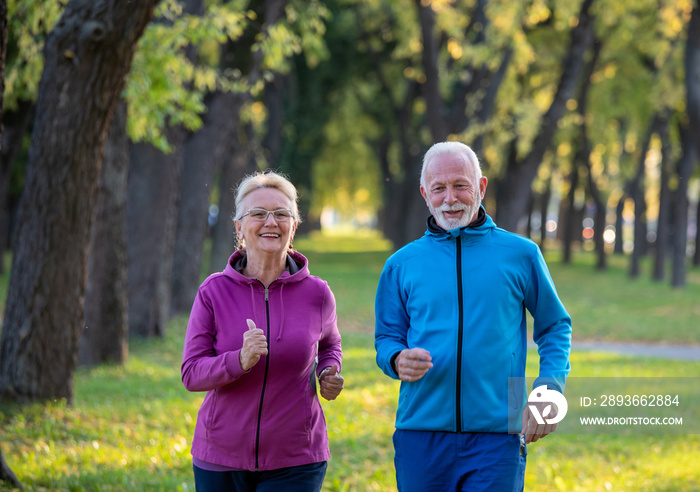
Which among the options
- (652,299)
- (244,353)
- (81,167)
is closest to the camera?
(244,353)

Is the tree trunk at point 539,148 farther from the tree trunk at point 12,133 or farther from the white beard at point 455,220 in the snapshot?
the white beard at point 455,220

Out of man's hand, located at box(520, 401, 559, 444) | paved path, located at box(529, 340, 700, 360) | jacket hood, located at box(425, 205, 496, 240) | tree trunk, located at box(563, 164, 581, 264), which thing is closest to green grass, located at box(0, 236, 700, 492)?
paved path, located at box(529, 340, 700, 360)

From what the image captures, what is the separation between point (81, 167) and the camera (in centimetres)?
711

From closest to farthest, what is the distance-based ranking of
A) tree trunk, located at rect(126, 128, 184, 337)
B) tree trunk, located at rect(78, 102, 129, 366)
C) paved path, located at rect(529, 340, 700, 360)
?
tree trunk, located at rect(78, 102, 129, 366)
tree trunk, located at rect(126, 128, 184, 337)
paved path, located at rect(529, 340, 700, 360)

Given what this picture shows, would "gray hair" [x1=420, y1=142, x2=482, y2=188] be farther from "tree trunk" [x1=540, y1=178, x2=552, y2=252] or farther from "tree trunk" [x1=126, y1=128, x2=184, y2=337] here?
"tree trunk" [x1=540, y1=178, x2=552, y2=252]

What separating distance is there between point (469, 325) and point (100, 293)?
8.11 meters

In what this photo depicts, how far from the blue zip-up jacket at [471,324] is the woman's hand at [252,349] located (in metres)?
0.55

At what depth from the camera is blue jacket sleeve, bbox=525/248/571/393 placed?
3.38 metres

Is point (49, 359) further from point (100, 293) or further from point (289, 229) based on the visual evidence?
point (289, 229)

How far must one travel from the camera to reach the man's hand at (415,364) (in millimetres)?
3223

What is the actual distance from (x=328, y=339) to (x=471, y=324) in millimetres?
647

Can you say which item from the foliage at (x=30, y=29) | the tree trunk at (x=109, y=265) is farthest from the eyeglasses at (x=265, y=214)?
the tree trunk at (x=109, y=265)

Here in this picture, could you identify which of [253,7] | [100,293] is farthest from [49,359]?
[253,7]

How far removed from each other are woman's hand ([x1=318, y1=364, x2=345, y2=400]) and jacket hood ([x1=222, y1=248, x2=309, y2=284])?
40cm
